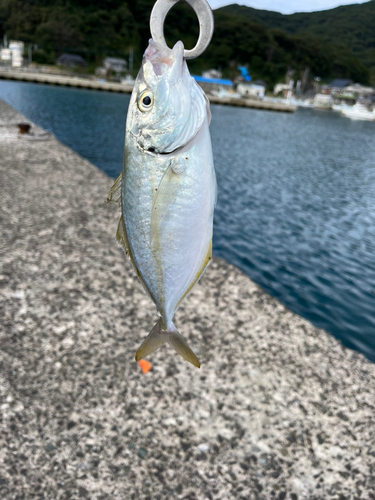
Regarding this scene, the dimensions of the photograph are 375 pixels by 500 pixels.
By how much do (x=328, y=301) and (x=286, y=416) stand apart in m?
5.04

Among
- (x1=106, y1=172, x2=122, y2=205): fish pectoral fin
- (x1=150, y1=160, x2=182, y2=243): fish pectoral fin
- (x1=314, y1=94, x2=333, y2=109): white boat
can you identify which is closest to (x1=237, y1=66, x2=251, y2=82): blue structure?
(x1=314, y1=94, x2=333, y2=109): white boat

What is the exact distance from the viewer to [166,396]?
2836 millimetres

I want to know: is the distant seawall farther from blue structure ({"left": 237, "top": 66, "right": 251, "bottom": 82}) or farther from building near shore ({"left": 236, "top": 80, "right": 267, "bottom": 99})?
blue structure ({"left": 237, "top": 66, "right": 251, "bottom": 82})

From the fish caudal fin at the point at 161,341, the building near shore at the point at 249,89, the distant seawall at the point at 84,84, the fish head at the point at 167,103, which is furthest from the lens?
the building near shore at the point at 249,89

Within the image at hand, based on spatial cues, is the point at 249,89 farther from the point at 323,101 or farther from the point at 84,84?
the point at 84,84

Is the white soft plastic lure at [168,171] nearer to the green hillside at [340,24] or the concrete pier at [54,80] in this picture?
the concrete pier at [54,80]

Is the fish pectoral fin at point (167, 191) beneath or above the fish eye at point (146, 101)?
beneath

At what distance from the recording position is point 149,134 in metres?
1.10

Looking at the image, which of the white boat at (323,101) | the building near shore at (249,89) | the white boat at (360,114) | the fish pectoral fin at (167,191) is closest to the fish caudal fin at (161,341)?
the fish pectoral fin at (167,191)

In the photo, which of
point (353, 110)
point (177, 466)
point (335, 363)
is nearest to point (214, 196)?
point (177, 466)

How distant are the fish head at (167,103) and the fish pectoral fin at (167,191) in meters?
0.08

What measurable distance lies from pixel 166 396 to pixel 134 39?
126238 millimetres

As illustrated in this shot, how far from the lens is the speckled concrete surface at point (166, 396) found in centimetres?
228

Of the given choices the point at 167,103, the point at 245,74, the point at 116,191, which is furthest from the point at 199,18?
the point at 245,74
